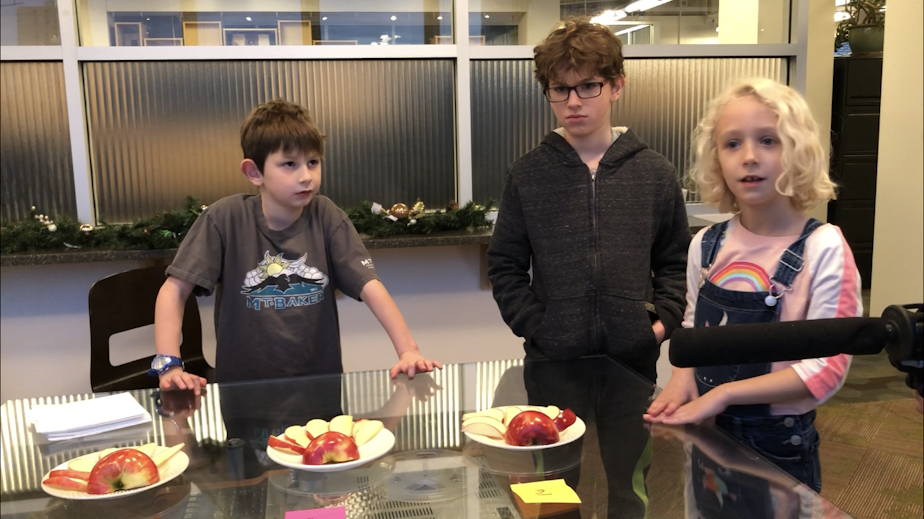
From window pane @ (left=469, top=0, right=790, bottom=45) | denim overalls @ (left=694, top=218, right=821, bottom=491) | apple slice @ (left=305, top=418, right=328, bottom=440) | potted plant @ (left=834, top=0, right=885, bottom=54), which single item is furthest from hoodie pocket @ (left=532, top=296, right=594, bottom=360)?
potted plant @ (left=834, top=0, right=885, bottom=54)

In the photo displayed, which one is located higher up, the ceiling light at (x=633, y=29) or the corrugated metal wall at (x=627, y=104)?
the ceiling light at (x=633, y=29)

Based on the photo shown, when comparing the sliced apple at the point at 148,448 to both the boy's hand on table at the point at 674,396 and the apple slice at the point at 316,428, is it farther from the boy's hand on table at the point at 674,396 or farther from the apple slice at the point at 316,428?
the boy's hand on table at the point at 674,396

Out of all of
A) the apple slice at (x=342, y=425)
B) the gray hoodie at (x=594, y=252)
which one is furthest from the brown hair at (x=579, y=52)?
the apple slice at (x=342, y=425)

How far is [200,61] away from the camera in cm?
290

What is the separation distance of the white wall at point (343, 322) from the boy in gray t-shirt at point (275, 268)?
1.14 meters

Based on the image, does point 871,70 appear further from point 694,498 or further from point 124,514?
point 124,514

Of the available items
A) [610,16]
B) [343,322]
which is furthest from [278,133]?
[610,16]

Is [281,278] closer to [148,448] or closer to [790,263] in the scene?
[148,448]

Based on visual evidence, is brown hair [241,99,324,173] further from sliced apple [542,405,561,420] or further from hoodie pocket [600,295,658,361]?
sliced apple [542,405,561,420]

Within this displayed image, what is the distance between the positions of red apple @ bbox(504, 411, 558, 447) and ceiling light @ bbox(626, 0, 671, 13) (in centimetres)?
240

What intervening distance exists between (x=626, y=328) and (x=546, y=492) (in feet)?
2.57

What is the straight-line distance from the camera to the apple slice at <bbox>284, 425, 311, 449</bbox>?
3.73 feet

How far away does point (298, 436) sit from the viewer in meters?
1.16

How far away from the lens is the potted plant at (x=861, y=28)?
4.79 m
